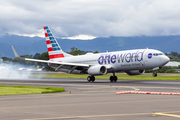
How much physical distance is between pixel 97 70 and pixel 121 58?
14.2 feet

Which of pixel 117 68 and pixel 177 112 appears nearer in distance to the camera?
pixel 177 112

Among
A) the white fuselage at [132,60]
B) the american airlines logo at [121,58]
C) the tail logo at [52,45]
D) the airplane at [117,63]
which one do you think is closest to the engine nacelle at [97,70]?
the airplane at [117,63]

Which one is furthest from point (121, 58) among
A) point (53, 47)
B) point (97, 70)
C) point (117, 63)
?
point (53, 47)

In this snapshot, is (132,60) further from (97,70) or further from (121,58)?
(97,70)

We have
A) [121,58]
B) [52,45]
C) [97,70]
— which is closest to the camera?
[121,58]

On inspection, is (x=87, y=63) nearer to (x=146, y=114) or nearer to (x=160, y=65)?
(x=160, y=65)

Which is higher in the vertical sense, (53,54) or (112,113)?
(53,54)

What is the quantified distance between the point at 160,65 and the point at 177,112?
3298cm

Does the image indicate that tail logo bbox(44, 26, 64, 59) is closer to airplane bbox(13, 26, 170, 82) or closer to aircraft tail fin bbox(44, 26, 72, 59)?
aircraft tail fin bbox(44, 26, 72, 59)

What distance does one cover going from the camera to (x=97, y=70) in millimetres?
49094

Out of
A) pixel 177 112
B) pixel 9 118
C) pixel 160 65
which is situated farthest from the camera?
pixel 160 65

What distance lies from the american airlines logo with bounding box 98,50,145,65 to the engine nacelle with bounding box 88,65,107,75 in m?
1.73

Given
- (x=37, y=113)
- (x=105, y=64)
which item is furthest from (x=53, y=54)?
(x=37, y=113)

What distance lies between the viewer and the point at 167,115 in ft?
41.8
